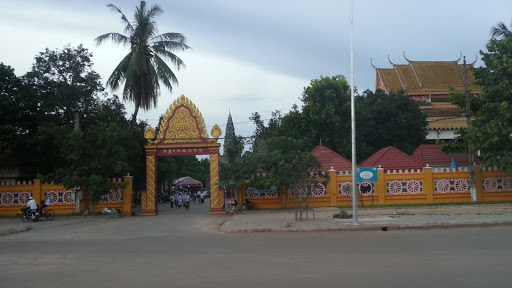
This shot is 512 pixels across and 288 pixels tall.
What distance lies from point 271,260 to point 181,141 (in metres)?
16.9

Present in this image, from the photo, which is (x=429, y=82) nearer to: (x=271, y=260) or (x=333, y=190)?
(x=333, y=190)

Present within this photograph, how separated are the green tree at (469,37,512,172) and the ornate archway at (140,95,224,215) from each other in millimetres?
14071

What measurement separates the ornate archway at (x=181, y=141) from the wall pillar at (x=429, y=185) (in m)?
11.6

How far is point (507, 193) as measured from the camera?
2522 cm

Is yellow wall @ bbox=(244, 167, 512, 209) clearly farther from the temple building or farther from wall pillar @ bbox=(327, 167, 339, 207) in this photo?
the temple building

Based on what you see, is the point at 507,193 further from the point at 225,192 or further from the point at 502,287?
the point at 502,287

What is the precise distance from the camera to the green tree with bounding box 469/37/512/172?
22859mm

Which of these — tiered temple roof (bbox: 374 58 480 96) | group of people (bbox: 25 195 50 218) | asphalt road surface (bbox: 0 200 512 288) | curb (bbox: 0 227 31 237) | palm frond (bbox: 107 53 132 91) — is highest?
tiered temple roof (bbox: 374 58 480 96)

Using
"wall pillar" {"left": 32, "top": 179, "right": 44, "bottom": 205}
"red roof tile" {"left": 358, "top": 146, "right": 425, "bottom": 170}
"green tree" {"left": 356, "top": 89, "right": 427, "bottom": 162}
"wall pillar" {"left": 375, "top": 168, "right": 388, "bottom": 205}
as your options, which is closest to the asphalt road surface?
"wall pillar" {"left": 375, "top": 168, "right": 388, "bottom": 205}

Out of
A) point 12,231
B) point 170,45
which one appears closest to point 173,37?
point 170,45

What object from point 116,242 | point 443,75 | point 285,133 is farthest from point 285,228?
point 443,75

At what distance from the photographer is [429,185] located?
25.1 meters

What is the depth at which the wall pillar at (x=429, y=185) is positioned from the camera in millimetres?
25078

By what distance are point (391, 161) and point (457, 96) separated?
5.42 metres
